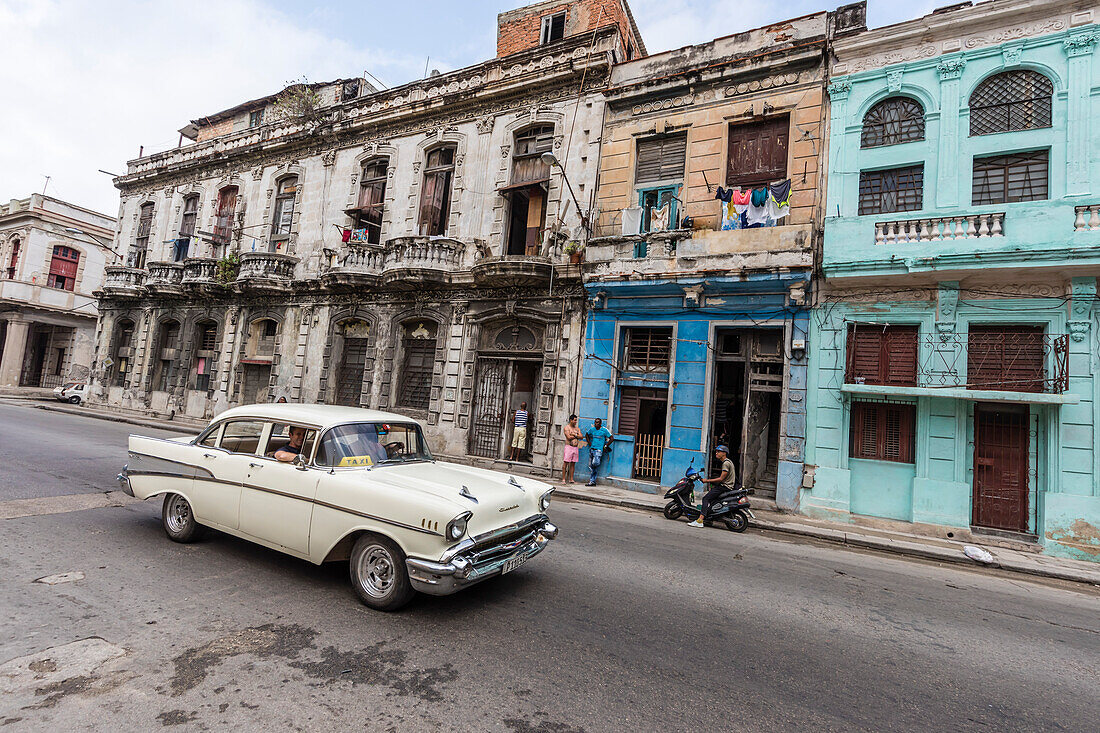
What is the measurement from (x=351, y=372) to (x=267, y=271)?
510 centimetres

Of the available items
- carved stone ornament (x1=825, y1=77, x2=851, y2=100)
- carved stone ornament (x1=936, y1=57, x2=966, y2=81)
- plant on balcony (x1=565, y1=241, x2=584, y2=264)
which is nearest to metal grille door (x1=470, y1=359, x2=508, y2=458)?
plant on balcony (x1=565, y1=241, x2=584, y2=264)

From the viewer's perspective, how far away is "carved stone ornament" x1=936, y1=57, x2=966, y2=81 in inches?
412

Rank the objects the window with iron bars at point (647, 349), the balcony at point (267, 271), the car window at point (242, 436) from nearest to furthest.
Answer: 1. the car window at point (242, 436)
2. the window with iron bars at point (647, 349)
3. the balcony at point (267, 271)

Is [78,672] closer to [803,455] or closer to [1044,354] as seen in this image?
[803,455]

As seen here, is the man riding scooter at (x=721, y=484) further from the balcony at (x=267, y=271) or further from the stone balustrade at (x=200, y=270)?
the stone balustrade at (x=200, y=270)

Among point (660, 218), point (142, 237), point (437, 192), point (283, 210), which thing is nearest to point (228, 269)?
point (283, 210)

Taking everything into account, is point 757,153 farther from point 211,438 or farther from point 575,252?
point 211,438

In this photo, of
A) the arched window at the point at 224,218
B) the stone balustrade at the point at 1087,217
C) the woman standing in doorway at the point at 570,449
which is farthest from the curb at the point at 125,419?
the stone balustrade at the point at 1087,217

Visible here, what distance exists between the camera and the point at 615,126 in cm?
1397

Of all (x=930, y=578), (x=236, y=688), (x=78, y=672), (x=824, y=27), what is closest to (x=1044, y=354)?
(x=930, y=578)

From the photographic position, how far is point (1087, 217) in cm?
885

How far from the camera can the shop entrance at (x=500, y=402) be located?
1431 cm

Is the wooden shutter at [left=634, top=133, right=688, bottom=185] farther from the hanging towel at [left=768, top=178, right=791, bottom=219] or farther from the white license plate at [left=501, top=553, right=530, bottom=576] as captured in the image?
the white license plate at [left=501, top=553, right=530, bottom=576]

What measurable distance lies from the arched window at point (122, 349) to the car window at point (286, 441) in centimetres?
2384
